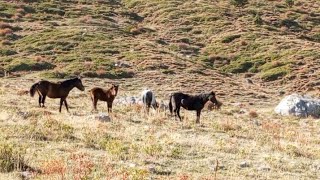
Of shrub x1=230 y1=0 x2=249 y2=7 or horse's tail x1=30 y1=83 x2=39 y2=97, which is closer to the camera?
horse's tail x1=30 y1=83 x2=39 y2=97

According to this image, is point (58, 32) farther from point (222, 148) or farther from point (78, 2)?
point (222, 148)

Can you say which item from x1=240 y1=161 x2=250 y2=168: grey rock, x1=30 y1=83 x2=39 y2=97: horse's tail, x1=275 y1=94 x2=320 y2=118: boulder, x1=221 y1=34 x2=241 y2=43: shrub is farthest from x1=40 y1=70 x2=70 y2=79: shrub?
x1=240 y1=161 x2=250 y2=168: grey rock

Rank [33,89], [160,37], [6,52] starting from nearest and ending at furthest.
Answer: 1. [33,89]
2. [6,52]
3. [160,37]

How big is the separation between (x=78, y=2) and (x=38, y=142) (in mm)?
93960

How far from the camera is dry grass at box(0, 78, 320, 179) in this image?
11453mm

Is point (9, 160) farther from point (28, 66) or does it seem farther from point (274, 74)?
point (274, 74)

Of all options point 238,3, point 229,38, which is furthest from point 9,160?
point 238,3

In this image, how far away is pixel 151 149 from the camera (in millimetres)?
13656

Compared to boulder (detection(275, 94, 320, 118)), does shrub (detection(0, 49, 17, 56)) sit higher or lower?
higher

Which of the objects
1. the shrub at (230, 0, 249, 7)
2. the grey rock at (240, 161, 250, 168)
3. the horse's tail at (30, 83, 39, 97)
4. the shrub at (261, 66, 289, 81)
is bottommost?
the grey rock at (240, 161, 250, 168)

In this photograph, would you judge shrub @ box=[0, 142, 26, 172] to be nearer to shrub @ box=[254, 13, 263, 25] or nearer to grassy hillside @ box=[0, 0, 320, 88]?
grassy hillside @ box=[0, 0, 320, 88]

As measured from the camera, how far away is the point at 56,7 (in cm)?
9675

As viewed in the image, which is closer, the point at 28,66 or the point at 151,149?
the point at 151,149

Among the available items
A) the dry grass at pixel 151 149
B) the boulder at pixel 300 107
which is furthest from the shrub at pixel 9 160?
the boulder at pixel 300 107
